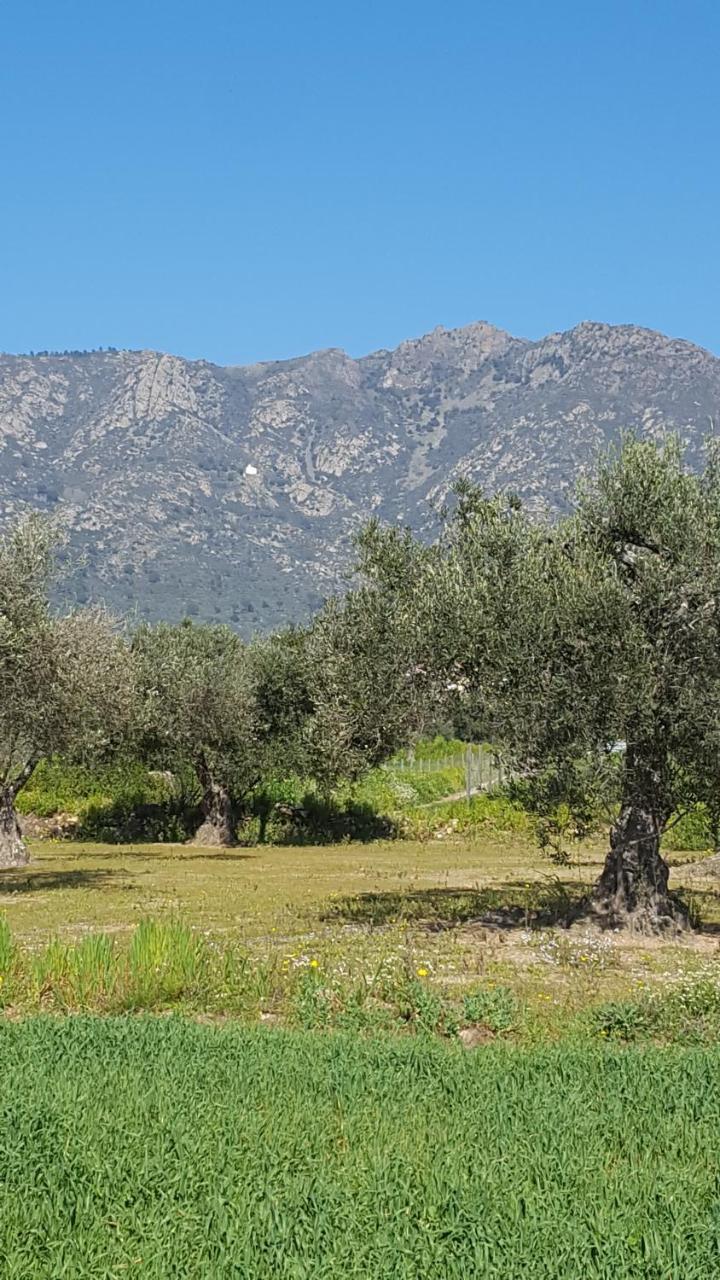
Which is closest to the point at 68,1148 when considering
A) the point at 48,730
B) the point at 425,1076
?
the point at 425,1076

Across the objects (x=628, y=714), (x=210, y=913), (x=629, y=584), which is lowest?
(x=210, y=913)

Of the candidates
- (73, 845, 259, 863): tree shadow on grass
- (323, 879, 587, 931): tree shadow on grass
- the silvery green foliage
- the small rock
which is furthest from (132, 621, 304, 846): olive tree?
the small rock

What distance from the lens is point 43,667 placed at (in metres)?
27.2

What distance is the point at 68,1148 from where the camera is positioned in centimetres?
753

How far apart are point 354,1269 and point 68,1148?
2276 mm

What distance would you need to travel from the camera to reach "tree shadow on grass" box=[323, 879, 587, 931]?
21828 mm

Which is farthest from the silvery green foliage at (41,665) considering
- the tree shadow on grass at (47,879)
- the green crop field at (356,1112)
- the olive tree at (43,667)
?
the green crop field at (356,1112)

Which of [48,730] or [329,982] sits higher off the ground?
[48,730]

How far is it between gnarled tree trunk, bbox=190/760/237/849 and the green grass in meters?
38.3

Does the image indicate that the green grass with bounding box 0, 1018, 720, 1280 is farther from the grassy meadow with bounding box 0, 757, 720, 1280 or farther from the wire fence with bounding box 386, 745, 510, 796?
the wire fence with bounding box 386, 745, 510, 796

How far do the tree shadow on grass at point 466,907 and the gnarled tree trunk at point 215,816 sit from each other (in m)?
20.9

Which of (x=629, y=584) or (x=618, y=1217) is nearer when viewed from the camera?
(x=618, y=1217)

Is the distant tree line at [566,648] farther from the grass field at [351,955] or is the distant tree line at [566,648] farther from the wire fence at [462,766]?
the wire fence at [462,766]

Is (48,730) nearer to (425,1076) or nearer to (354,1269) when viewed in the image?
(425,1076)
